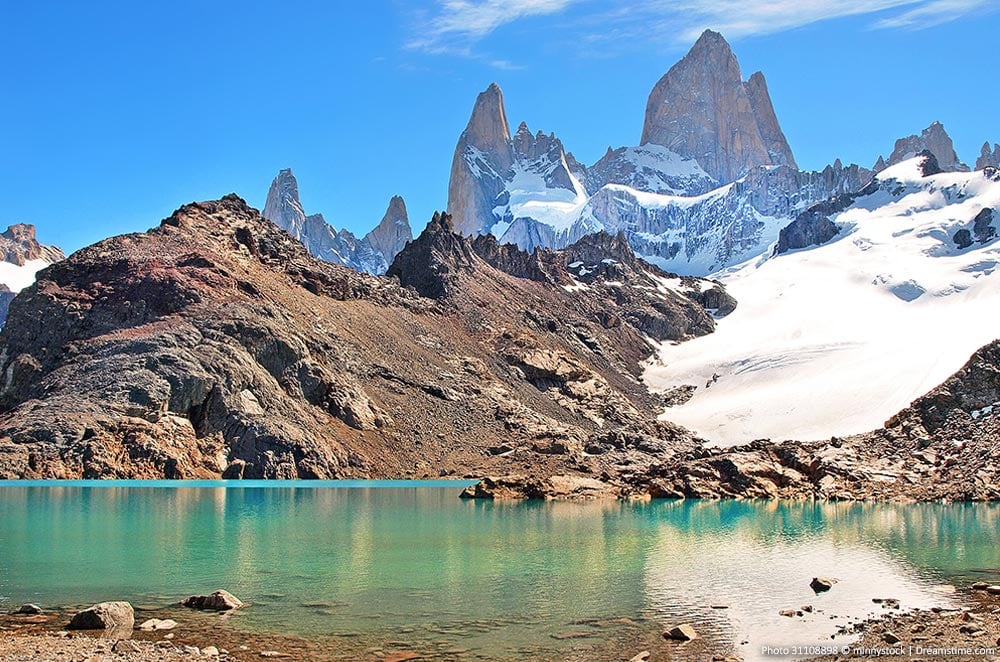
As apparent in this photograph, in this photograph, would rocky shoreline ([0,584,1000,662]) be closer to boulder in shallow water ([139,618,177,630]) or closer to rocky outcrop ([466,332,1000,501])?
boulder in shallow water ([139,618,177,630])

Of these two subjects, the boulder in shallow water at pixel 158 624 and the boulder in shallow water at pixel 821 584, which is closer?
the boulder in shallow water at pixel 158 624

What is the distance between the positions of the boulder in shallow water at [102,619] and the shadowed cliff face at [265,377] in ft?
224

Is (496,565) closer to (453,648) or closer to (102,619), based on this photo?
(453,648)

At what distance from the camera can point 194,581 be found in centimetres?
3216

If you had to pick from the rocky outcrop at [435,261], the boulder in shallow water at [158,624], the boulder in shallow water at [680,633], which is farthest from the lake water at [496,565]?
the rocky outcrop at [435,261]

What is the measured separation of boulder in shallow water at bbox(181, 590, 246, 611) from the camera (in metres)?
27.4

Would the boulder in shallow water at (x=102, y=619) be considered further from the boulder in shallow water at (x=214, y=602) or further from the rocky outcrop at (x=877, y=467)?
the rocky outcrop at (x=877, y=467)

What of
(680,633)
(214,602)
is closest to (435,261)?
(214,602)

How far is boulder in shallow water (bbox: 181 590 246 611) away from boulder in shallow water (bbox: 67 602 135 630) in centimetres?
252

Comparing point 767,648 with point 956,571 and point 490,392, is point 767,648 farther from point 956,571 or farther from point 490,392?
point 490,392

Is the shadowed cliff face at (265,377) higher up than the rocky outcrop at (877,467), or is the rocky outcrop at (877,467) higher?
the shadowed cliff face at (265,377)

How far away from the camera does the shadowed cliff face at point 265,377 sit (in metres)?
97.5

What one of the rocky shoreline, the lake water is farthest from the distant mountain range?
the rocky shoreline

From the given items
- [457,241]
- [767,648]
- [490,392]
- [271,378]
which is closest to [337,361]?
[271,378]
